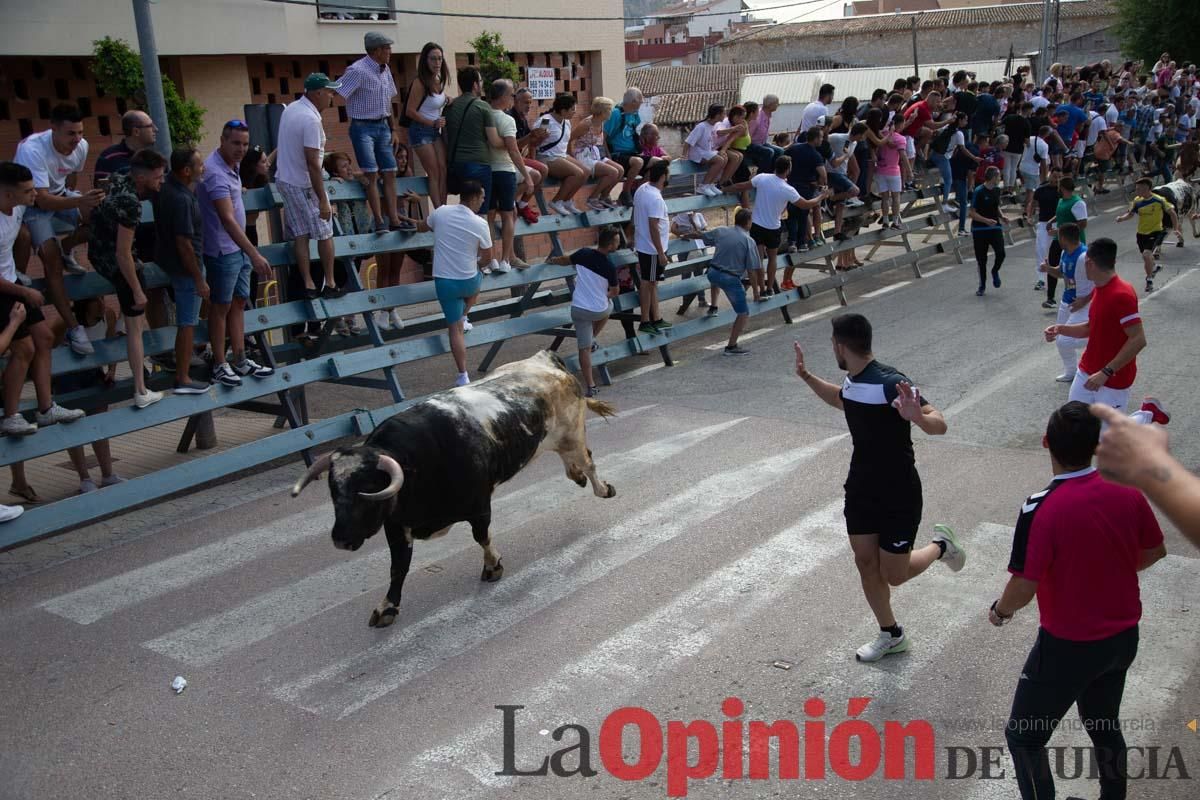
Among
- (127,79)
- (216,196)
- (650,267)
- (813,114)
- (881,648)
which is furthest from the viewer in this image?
(813,114)

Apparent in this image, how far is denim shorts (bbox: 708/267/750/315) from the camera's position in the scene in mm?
14094

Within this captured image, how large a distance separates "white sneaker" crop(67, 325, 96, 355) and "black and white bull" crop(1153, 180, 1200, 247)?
15576 mm

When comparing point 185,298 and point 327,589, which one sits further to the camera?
point 185,298

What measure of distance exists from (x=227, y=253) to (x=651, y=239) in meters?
5.44

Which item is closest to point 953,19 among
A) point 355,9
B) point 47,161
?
point 355,9

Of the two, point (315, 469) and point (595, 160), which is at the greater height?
point (595, 160)

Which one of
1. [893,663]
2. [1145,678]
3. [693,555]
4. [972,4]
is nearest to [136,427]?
[693,555]

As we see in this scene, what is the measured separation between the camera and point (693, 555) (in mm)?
7961

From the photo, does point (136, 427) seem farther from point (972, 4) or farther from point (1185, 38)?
point (972, 4)

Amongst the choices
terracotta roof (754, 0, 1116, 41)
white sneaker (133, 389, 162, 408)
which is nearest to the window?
white sneaker (133, 389, 162, 408)

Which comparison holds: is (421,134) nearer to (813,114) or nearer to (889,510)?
(889,510)

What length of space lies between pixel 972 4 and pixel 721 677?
226 feet

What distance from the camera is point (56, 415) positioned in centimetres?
887

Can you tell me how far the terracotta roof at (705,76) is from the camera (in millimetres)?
56591
